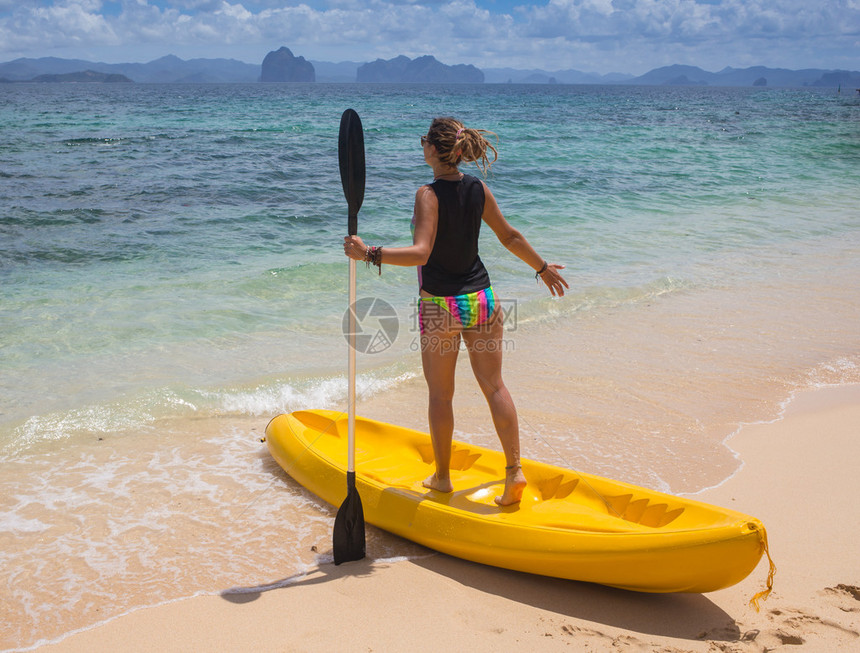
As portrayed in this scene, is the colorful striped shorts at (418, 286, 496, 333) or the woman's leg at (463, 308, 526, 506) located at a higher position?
the colorful striped shorts at (418, 286, 496, 333)

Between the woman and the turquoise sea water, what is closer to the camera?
the woman

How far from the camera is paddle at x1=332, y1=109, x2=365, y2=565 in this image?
10.9ft

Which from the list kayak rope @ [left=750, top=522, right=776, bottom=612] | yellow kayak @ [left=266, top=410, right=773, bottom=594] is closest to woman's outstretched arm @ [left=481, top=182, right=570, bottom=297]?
yellow kayak @ [left=266, top=410, right=773, bottom=594]

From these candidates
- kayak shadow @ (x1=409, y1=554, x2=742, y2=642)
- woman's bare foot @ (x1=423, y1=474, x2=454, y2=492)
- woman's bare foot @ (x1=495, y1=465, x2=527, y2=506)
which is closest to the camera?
kayak shadow @ (x1=409, y1=554, x2=742, y2=642)

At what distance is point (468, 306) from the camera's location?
11.1 ft

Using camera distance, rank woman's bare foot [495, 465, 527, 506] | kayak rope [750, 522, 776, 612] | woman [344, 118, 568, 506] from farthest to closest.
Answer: woman's bare foot [495, 465, 527, 506] < woman [344, 118, 568, 506] < kayak rope [750, 522, 776, 612]

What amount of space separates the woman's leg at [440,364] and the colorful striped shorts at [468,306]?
0.08 ft

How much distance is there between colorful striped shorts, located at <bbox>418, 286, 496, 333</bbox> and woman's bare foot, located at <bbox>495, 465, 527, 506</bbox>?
750 mm

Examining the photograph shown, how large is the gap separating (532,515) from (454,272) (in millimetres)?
1226

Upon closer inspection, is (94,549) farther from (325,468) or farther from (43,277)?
(43,277)

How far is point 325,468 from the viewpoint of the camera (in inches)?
163

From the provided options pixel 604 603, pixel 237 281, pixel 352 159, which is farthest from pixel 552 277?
pixel 237 281

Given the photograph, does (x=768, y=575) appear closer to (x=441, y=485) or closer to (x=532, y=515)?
(x=532, y=515)

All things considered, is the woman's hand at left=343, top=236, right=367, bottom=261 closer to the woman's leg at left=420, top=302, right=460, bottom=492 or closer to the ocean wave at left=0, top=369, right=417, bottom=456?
the woman's leg at left=420, top=302, right=460, bottom=492
